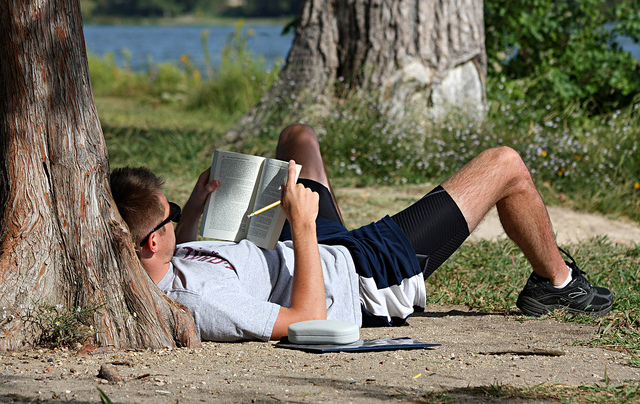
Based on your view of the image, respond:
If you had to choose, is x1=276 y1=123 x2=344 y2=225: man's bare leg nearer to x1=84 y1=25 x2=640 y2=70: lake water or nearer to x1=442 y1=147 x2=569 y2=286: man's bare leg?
x1=442 y1=147 x2=569 y2=286: man's bare leg

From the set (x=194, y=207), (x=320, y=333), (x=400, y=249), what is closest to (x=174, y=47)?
(x=194, y=207)

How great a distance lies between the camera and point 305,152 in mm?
3590

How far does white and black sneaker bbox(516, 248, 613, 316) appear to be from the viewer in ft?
10.5

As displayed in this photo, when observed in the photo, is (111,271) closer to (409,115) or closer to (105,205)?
(105,205)

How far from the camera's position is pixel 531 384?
2.17 meters

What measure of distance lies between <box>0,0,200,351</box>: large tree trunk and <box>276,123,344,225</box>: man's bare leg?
128 centimetres

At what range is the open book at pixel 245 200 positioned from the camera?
111 inches

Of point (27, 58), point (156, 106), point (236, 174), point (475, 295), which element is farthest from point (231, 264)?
point (156, 106)

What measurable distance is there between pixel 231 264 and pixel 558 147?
4478 millimetres

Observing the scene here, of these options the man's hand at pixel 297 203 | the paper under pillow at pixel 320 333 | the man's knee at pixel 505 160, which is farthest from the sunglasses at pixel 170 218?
the man's knee at pixel 505 160

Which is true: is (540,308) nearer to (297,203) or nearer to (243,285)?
(297,203)

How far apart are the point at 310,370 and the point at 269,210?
0.76 metres

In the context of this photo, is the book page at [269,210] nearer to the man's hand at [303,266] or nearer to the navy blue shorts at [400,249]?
the man's hand at [303,266]

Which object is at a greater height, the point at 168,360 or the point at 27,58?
the point at 27,58
